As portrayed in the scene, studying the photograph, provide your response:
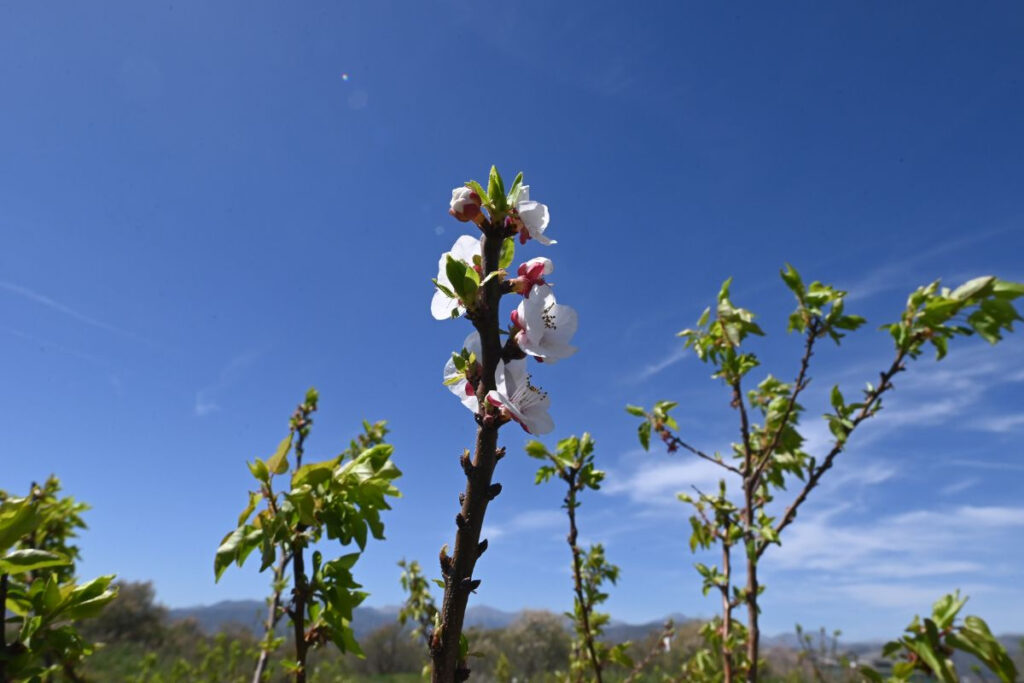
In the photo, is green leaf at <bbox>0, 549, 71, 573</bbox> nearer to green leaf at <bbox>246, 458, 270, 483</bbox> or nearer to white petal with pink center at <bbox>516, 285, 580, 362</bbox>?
green leaf at <bbox>246, 458, 270, 483</bbox>

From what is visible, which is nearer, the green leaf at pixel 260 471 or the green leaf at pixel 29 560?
the green leaf at pixel 29 560

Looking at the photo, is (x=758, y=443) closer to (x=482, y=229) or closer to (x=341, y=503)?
(x=341, y=503)

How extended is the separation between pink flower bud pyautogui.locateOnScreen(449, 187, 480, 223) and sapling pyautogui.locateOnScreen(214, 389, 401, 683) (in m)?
0.93

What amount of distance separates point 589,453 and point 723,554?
50.2 inches

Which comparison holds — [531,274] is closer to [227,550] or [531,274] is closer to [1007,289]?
[227,550]

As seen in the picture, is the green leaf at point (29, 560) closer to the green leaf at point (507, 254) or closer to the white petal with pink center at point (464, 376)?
the white petal with pink center at point (464, 376)

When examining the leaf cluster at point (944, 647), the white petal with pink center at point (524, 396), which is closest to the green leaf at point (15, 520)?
the white petal with pink center at point (524, 396)

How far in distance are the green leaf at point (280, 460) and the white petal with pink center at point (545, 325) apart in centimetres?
118

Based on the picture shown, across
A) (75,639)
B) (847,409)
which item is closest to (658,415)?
(847,409)

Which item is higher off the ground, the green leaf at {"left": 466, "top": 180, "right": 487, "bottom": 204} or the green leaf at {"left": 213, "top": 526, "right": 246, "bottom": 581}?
the green leaf at {"left": 466, "top": 180, "right": 487, "bottom": 204}

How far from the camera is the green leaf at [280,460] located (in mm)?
1944

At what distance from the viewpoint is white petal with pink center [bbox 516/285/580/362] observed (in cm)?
113

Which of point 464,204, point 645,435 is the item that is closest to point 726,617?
point 645,435

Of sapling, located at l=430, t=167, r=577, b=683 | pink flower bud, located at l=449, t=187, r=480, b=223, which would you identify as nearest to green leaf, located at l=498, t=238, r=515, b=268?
sapling, located at l=430, t=167, r=577, b=683
